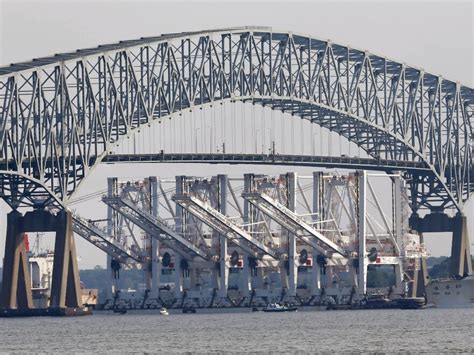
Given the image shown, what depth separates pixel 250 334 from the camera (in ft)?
550

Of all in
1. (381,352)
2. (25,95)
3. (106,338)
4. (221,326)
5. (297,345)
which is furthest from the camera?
(25,95)

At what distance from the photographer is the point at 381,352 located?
14062cm

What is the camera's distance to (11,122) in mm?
196250

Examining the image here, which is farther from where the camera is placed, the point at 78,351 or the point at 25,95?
the point at 25,95

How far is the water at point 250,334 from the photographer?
149000mm

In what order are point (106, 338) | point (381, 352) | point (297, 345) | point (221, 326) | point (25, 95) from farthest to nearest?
point (25, 95), point (221, 326), point (106, 338), point (297, 345), point (381, 352)

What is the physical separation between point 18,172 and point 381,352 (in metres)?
61.1

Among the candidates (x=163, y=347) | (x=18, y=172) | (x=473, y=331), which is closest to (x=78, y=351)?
(x=163, y=347)

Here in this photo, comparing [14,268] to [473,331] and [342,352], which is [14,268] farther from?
[342,352]

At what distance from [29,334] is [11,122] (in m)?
29.3

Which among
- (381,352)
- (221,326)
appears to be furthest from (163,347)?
(221,326)

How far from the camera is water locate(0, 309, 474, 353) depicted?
14900 centimetres

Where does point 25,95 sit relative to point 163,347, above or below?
above

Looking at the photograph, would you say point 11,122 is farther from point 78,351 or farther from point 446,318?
point 78,351
